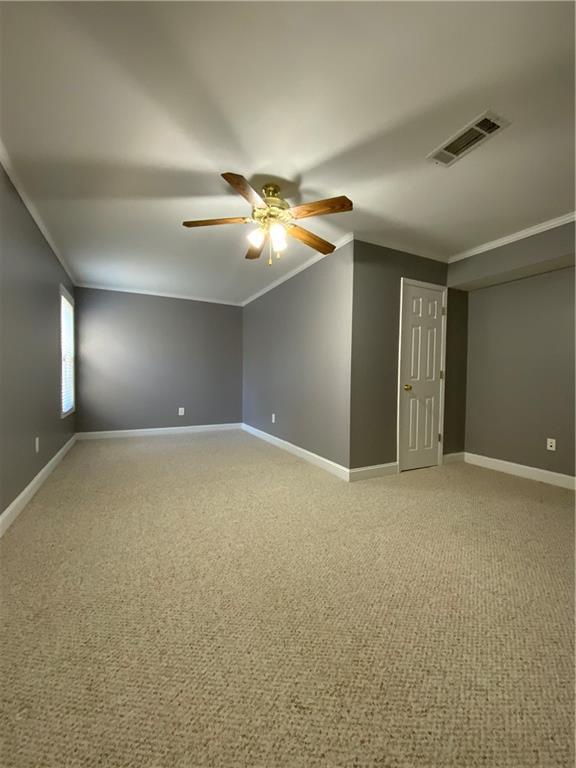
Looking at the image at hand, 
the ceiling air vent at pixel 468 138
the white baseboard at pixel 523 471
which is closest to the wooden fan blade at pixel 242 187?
the ceiling air vent at pixel 468 138

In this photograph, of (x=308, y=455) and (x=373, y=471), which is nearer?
(x=373, y=471)

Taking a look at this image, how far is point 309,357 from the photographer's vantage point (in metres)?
3.72

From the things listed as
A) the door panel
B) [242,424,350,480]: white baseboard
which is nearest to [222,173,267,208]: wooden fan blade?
the door panel

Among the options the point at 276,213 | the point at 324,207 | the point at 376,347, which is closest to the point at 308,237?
the point at 276,213

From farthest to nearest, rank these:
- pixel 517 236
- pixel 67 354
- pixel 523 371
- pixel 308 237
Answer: pixel 67 354 → pixel 523 371 → pixel 517 236 → pixel 308 237

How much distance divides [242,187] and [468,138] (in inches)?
51.3

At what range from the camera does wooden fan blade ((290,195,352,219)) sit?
1.85 m

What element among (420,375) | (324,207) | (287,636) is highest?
(324,207)

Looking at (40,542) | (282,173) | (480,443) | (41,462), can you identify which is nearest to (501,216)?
(282,173)

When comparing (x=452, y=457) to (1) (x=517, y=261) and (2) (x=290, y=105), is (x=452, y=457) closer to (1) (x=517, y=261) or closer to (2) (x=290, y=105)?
(1) (x=517, y=261)

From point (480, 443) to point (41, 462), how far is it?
4638 mm

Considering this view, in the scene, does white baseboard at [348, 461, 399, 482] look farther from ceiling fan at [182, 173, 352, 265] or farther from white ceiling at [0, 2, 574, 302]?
white ceiling at [0, 2, 574, 302]

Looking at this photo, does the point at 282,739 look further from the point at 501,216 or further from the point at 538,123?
the point at 501,216

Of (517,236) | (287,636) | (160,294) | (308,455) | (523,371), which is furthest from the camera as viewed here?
(160,294)
